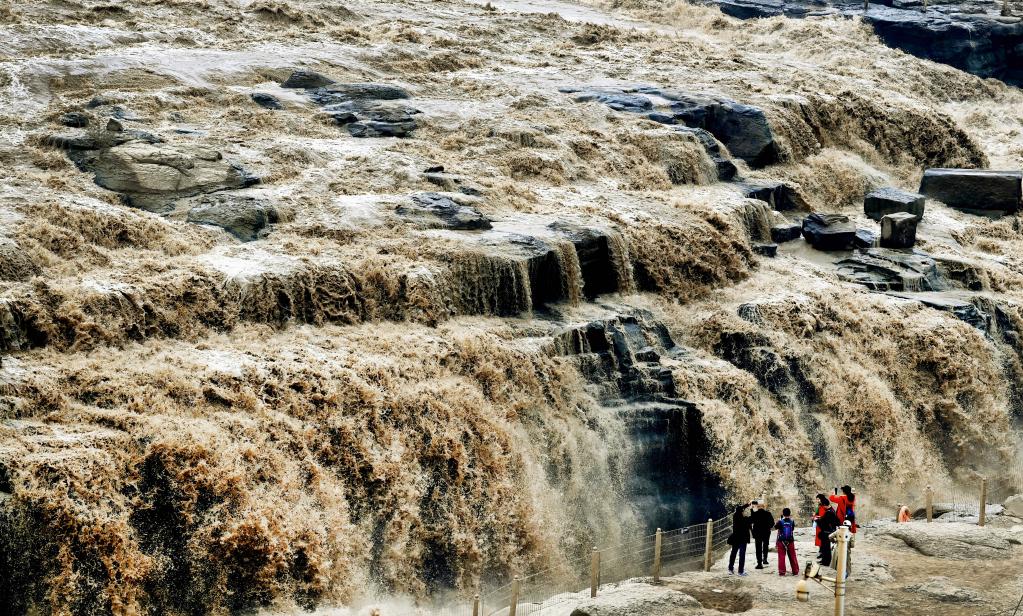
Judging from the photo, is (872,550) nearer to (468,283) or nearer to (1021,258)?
(468,283)

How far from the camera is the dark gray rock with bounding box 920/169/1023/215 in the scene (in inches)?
1467

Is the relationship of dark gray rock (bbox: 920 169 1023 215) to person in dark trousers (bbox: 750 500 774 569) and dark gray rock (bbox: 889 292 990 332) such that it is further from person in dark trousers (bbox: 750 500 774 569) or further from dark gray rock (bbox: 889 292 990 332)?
person in dark trousers (bbox: 750 500 774 569)

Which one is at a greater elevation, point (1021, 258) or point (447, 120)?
point (447, 120)

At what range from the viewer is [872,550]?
59.1 feet

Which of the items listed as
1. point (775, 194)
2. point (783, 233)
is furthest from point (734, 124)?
point (783, 233)

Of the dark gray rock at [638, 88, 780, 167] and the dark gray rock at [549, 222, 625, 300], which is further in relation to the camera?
the dark gray rock at [638, 88, 780, 167]

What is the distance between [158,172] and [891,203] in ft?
71.8

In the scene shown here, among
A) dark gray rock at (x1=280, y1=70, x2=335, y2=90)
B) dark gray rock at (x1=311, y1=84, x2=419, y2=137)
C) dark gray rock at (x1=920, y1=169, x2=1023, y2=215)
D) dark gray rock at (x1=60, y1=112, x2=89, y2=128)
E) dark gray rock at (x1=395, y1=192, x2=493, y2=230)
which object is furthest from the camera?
dark gray rock at (x1=920, y1=169, x2=1023, y2=215)

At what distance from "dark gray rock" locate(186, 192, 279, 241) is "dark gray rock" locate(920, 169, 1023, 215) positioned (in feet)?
78.9

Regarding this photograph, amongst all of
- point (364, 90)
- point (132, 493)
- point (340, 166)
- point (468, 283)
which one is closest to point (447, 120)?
point (364, 90)

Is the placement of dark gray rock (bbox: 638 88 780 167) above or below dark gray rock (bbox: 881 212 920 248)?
above

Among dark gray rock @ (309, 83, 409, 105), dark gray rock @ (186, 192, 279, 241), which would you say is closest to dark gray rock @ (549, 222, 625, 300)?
dark gray rock @ (186, 192, 279, 241)

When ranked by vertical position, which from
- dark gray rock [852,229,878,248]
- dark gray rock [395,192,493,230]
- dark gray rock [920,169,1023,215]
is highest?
dark gray rock [395,192,493,230]

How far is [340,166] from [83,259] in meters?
8.57
